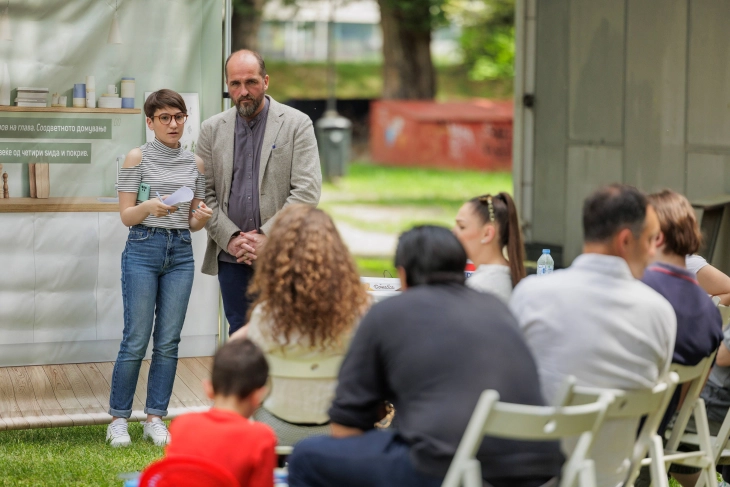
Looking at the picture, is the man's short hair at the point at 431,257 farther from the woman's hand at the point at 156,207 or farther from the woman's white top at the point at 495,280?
the woman's hand at the point at 156,207

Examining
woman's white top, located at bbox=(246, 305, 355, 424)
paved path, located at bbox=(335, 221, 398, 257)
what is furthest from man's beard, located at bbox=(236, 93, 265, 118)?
paved path, located at bbox=(335, 221, 398, 257)

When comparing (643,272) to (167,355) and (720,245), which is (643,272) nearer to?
(167,355)

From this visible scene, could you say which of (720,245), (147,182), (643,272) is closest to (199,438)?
(643,272)

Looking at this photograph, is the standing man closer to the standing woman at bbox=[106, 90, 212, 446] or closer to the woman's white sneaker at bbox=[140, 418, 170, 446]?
the standing woman at bbox=[106, 90, 212, 446]

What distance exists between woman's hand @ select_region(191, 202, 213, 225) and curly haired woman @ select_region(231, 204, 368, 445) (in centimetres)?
156

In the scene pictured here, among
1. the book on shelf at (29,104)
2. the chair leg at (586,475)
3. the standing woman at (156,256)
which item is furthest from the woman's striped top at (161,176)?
the chair leg at (586,475)

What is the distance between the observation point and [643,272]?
347cm

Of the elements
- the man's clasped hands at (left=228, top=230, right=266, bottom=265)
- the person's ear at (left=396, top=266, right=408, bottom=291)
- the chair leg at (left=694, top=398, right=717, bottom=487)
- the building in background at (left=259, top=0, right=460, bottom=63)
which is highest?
the building in background at (left=259, top=0, right=460, bottom=63)

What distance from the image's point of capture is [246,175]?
503 centimetres

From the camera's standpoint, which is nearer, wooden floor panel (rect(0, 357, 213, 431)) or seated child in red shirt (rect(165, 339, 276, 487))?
seated child in red shirt (rect(165, 339, 276, 487))

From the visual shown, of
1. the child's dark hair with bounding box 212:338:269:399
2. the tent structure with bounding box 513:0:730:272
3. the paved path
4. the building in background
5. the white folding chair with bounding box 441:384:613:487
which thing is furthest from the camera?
A: the building in background

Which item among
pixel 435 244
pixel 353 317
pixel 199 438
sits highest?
pixel 435 244

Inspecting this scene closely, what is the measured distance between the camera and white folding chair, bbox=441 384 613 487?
8.11 ft

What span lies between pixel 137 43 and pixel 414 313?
3430 mm
